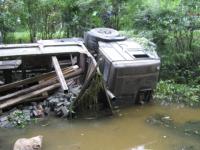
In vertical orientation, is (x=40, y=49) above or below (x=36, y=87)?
above

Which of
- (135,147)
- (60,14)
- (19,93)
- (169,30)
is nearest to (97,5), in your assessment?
(60,14)

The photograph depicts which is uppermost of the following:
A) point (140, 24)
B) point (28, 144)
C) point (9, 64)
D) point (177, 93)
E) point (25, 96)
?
point (140, 24)

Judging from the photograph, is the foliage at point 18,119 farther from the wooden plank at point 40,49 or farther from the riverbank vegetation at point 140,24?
the riverbank vegetation at point 140,24

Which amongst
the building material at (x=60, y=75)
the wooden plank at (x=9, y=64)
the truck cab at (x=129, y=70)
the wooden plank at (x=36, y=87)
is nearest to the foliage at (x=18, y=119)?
the wooden plank at (x=36, y=87)

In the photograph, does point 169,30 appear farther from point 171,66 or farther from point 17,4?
point 17,4

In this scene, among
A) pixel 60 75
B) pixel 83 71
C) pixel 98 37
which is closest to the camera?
pixel 60 75

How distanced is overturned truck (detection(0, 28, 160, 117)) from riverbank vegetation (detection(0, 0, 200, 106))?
1303mm

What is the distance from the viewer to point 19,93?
902 cm

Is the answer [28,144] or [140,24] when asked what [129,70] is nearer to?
[140,24]

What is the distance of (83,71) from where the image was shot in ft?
31.9

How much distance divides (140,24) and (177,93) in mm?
2547

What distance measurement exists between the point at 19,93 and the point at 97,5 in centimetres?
474

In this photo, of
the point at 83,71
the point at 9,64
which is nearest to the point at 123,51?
the point at 83,71

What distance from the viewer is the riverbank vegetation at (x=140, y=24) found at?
1119 centimetres
